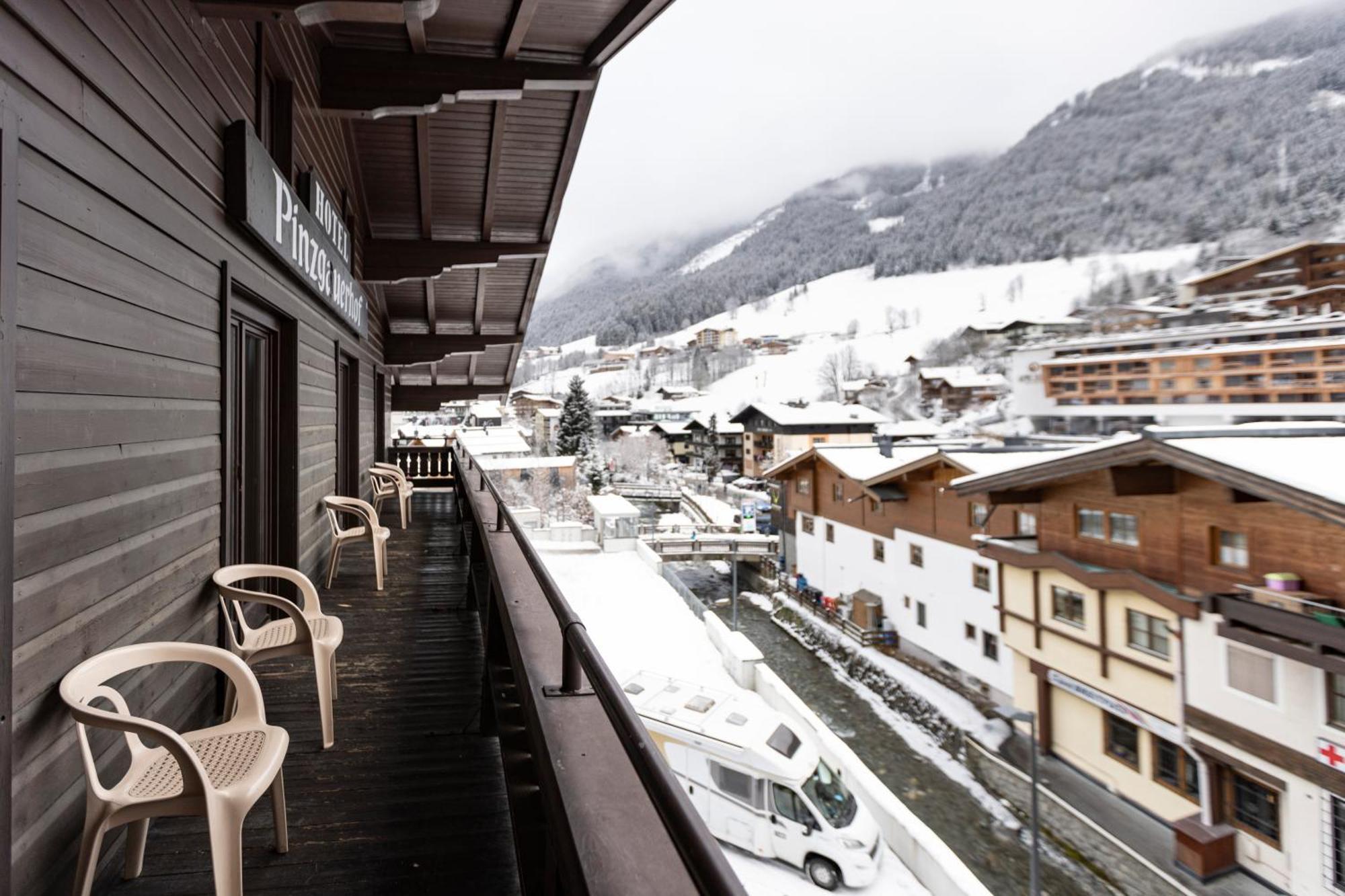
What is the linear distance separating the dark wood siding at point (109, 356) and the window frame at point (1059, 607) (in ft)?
40.4

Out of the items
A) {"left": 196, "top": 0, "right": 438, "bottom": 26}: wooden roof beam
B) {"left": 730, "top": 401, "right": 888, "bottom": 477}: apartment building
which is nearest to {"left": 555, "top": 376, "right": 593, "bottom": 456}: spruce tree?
{"left": 730, "top": 401, "right": 888, "bottom": 477}: apartment building

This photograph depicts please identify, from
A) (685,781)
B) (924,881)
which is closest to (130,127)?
(685,781)

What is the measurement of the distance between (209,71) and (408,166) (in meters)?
3.73

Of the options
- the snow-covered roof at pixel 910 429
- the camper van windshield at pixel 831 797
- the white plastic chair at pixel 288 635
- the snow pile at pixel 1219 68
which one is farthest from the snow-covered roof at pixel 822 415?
the snow pile at pixel 1219 68

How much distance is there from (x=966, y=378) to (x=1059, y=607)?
142 ft

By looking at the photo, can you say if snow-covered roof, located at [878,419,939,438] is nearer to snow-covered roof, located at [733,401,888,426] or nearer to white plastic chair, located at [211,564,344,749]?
snow-covered roof, located at [733,401,888,426]

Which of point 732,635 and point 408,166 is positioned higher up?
point 408,166

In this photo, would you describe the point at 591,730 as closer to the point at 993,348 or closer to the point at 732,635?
the point at 732,635

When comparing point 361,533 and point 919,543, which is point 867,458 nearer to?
point 919,543

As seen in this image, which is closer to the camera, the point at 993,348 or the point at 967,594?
the point at 967,594

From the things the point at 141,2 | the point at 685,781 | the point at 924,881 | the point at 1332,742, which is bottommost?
the point at 924,881

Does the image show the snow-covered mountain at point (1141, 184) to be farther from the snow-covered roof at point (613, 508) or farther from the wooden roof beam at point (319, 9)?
the wooden roof beam at point (319, 9)

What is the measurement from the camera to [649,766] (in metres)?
0.94

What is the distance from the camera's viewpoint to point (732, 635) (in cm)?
1231
